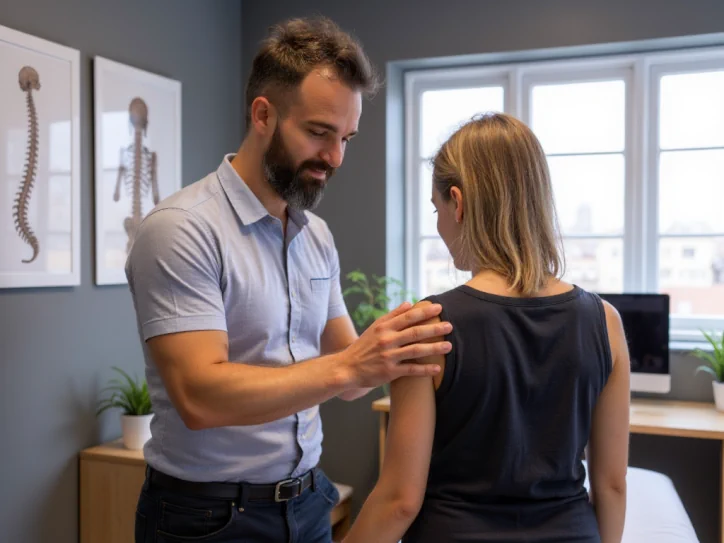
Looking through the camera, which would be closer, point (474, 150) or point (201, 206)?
point (474, 150)

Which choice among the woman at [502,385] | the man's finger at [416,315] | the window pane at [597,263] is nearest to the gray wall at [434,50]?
the window pane at [597,263]

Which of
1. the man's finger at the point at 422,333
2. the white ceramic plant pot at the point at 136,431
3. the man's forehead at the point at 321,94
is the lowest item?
the white ceramic plant pot at the point at 136,431

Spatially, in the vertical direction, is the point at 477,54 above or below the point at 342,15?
below

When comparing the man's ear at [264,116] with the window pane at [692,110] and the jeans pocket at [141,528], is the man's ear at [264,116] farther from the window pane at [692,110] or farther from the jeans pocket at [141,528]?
the window pane at [692,110]

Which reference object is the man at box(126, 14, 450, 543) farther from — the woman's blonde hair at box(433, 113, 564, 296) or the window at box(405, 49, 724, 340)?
the window at box(405, 49, 724, 340)

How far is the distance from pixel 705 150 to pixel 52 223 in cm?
277

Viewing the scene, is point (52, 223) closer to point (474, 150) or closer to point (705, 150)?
point (474, 150)

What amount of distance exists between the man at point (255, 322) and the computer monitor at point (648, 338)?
1876mm

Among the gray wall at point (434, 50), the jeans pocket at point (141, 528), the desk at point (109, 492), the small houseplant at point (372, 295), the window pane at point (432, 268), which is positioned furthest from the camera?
the window pane at point (432, 268)

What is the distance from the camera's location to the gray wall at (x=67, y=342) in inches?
98.0

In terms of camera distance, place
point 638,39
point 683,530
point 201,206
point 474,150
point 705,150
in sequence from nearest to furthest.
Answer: point 474,150
point 201,206
point 683,530
point 638,39
point 705,150

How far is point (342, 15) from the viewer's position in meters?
3.71

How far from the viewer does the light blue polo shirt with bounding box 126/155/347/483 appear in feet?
4.45

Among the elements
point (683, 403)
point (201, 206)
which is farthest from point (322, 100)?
point (683, 403)
